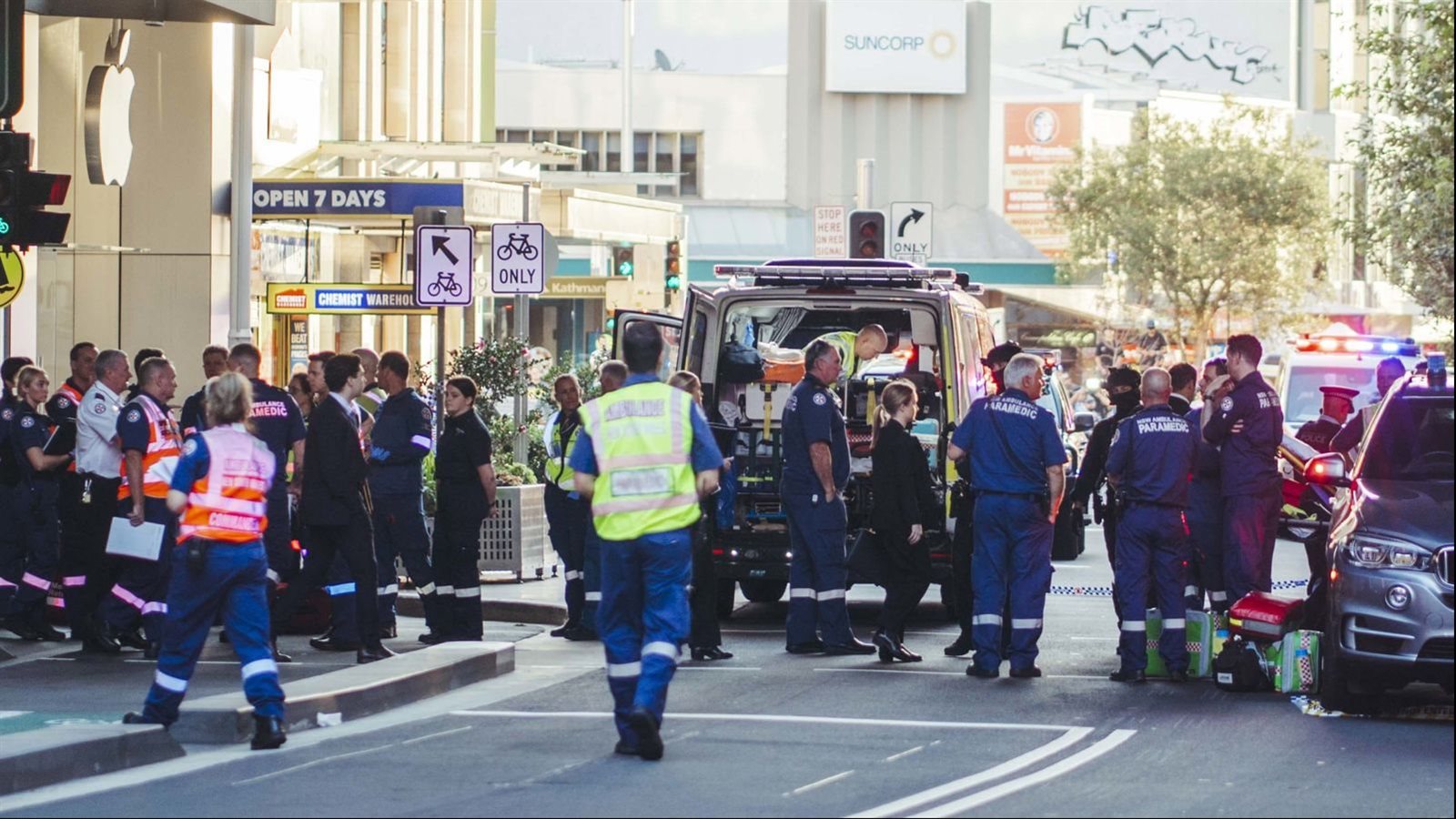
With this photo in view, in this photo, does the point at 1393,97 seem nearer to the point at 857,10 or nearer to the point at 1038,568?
the point at 1038,568

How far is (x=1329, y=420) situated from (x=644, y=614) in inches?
412

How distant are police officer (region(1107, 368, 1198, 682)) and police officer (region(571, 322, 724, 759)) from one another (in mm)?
3631

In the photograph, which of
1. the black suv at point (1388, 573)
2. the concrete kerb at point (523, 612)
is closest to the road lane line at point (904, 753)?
the black suv at point (1388, 573)

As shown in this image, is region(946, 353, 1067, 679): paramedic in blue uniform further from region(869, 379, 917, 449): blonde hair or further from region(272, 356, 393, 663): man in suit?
region(272, 356, 393, 663): man in suit

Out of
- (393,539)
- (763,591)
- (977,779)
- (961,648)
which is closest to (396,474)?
(393,539)

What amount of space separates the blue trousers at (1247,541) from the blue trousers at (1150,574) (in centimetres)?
63

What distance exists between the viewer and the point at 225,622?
10430mm

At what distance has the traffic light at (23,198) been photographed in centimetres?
1326

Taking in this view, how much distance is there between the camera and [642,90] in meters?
72.7

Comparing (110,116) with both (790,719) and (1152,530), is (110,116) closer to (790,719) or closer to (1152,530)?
(1152,530)

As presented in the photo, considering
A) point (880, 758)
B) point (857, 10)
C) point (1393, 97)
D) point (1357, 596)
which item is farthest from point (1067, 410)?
point (857, 10)

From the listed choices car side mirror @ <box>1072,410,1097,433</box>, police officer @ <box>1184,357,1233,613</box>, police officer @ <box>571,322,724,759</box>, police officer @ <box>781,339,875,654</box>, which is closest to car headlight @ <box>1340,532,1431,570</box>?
police officer @ <box>1184,357,1233,613</box>

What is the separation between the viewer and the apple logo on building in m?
21.4

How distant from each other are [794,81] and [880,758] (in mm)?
63323
